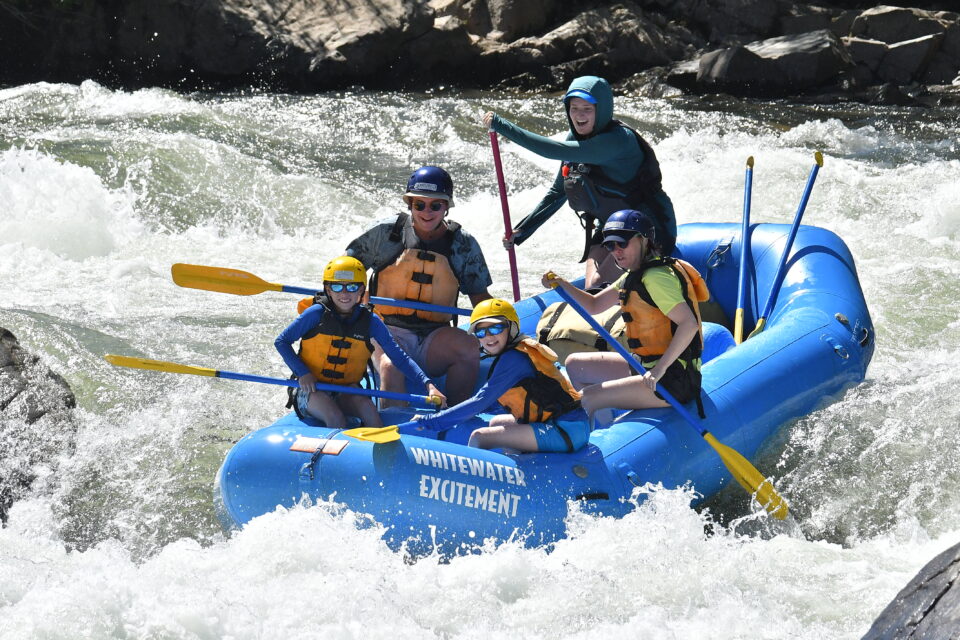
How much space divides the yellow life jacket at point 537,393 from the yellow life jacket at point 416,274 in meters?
0.83

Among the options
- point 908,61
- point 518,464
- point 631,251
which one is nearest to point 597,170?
point 631,251

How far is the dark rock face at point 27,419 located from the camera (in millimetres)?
5102

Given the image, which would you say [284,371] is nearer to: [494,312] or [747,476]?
[494,312]

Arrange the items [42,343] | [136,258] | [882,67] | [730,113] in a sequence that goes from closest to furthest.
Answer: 1. [42,343]
2. [136,258]
3. [730,113]
4. [882,67]

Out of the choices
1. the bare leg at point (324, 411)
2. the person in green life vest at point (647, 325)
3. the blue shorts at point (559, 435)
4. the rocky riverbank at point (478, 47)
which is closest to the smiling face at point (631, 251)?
the person in green life vest at point (647, 325)

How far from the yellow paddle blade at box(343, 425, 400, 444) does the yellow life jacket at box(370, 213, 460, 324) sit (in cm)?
99

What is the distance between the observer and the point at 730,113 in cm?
1255

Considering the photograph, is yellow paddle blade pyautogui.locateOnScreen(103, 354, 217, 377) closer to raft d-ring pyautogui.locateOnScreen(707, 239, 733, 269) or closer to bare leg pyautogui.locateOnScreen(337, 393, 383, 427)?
bare leg pyautogui.locateOnScreen(337, 393, 383, 427)

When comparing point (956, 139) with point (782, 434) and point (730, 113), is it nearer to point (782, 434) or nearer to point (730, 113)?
point (730, 113)

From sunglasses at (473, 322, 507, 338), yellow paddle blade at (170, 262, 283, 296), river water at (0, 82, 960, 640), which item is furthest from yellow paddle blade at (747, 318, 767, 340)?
yellow paddle blade at (170, 262, 283, 296)

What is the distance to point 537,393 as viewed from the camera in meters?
4.25

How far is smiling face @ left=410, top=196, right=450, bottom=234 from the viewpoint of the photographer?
193 inches

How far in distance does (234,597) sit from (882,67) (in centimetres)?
1224

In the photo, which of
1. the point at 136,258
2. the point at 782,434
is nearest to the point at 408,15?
the point at 136,258
